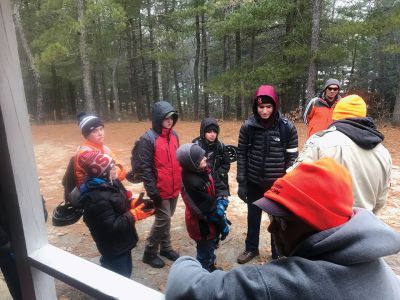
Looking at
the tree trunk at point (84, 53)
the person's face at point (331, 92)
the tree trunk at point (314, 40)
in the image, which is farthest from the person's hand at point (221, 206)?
the tree trunk at point (84, 53)

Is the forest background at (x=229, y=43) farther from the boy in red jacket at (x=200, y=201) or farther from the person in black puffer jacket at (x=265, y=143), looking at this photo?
the boy in red jacket at (x=200, y=201)

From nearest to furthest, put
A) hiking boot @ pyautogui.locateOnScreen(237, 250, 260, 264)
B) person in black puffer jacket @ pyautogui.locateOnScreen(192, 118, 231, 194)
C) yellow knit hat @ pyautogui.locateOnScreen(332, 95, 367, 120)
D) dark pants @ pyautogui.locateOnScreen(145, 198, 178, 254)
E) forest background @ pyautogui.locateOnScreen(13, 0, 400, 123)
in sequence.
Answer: yellow knit hat @ pyautogui.locateOnScreen(332, 95, 367, 120) < dark pants @ pyautogui.locateOnScreen(145, 198, 178, 254) < hiking boot @ pyautogui.locateOnScreen(237, 250, 260, 264) < person in black puffer jacket @ pyautogui.locateOnScreen(192, 118, 231, 194) < forest background @ pyautogui.locateOnScreen(13, 0, 400, 123)

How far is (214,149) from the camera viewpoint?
4.10 meters

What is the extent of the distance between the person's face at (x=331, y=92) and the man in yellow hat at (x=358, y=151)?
2891 mm

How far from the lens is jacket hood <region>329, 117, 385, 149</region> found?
224cm

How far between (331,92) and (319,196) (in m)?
4.51

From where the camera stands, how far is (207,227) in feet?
10.7

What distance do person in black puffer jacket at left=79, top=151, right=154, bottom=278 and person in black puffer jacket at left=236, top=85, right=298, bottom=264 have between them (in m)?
1.39

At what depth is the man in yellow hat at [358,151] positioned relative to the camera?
7.30ft

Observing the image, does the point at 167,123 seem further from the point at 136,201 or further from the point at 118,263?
the point at 118,263

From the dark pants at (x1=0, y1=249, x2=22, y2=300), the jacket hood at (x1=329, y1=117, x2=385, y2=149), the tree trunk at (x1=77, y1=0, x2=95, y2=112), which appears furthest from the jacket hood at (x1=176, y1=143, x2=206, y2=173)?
the tree trunk at (x1=77, y1=0, x2=95, y2=112)

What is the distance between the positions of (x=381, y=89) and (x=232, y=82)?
10504 millimetres

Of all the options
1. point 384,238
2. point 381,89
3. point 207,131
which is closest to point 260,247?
point 207,131

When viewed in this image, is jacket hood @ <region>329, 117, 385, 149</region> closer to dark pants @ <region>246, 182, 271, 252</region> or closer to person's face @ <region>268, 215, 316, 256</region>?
person's face @ <region>268, 215, 316, 256</region>
